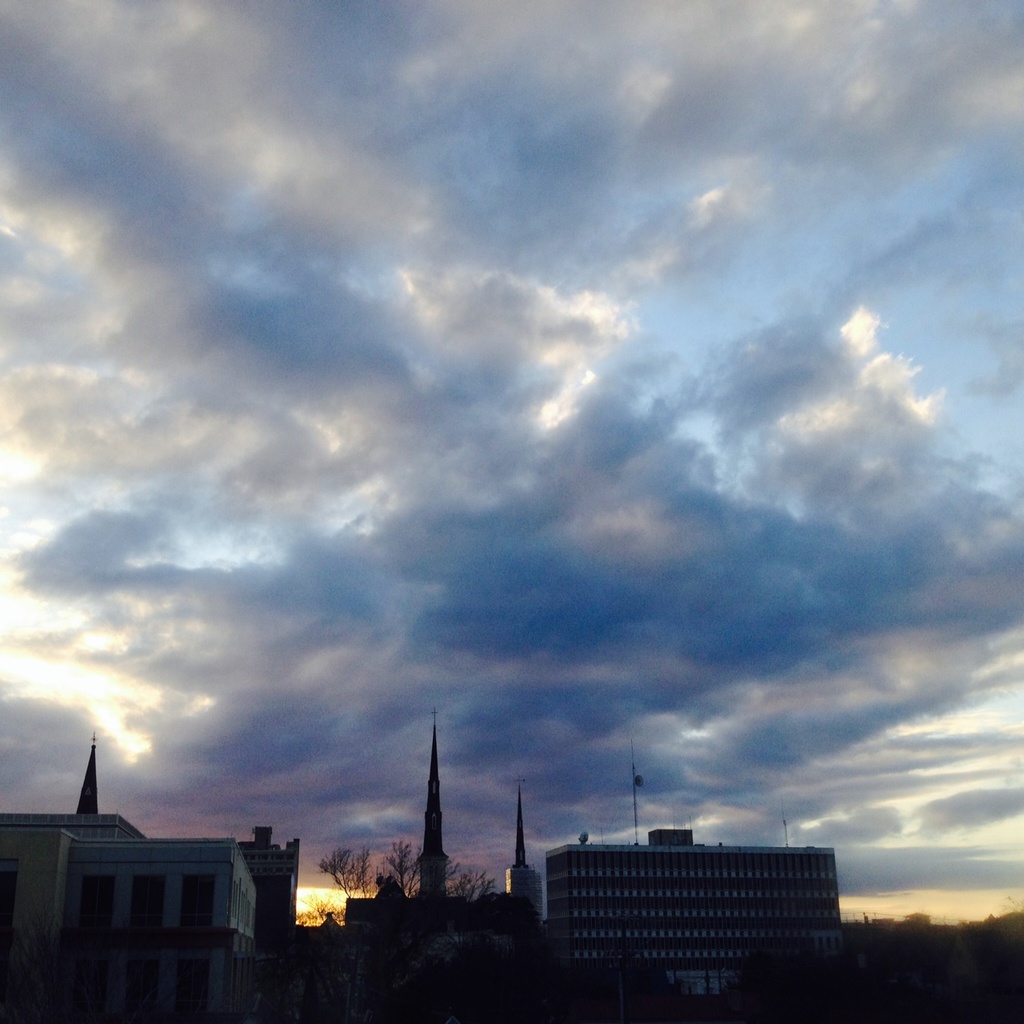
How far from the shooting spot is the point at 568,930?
17725 centimetres

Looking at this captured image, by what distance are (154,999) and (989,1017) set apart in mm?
54185

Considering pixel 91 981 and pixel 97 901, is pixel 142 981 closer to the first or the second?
pixel 97 901

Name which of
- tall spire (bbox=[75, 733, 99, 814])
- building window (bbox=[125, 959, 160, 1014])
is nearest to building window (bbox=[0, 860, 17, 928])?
building window (bbox=[125, 959, 160, 1014])

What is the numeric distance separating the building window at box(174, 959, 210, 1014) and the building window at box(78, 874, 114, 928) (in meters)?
3.96

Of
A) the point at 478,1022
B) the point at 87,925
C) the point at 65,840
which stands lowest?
the point at 478,1022

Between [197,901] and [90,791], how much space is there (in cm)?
12195

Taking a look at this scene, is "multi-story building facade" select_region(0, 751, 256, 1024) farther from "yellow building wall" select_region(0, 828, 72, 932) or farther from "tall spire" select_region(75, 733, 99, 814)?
"tall spire" select_region(75, 733, 99, 814)

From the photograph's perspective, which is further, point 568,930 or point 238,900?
point 568,930

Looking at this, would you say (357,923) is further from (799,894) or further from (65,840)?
(799,894)

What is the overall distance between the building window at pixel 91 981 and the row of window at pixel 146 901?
3466mm

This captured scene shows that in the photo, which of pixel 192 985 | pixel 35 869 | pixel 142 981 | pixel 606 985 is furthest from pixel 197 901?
pixel 606 985

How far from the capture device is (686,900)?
178875 millimetres

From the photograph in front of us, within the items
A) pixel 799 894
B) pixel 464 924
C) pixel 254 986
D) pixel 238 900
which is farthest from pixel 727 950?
pixel 238 900

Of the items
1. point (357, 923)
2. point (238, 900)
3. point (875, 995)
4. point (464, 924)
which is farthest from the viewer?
point (464, 924)
